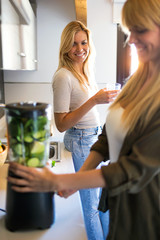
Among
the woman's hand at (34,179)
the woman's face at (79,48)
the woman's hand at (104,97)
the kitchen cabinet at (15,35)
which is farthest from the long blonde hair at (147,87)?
the kitchen cabinet at (15,35)

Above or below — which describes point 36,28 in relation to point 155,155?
above

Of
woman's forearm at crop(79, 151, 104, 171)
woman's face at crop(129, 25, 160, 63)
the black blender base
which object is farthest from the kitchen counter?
woman's face at crop(129, 25, 160, 63)

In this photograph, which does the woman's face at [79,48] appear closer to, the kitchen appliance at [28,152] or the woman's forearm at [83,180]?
the kitchen appliance at [28,152]

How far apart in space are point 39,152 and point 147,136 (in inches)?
11.8

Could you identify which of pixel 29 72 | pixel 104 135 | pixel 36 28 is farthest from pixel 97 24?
pixel 104 135

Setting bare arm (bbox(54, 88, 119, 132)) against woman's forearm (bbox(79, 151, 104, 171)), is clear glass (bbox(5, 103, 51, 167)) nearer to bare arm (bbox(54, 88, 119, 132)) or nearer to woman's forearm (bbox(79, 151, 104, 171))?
woman's forearm (bbox(79, 151, 104, 171))

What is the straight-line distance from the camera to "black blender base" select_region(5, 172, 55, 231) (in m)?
0.71

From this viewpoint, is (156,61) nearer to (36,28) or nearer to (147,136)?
(147,136)

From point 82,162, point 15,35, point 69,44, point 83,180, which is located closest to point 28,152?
point 83,180

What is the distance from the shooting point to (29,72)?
2.58 meters

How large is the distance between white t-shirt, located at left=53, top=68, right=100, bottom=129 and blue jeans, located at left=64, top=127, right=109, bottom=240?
5 centimetres

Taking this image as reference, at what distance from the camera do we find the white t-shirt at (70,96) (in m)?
1.34

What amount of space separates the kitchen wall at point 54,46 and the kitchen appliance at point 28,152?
187cm

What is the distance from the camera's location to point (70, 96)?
141 centimetres
